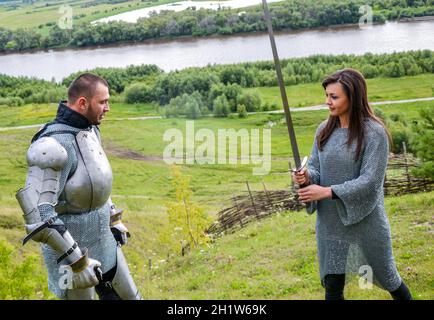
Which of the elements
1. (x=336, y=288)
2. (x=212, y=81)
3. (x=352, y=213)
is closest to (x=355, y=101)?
(x=352, y=213)

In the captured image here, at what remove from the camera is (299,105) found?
27.9 meters

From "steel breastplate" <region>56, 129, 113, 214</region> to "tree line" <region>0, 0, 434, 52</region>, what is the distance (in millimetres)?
30934

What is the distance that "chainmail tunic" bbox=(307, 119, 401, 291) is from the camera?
136 inches

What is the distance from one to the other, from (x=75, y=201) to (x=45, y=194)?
0.23 metres

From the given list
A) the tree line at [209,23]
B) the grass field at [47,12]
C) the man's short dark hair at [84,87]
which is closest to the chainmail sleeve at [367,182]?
the man's short dark hair at [84,87]

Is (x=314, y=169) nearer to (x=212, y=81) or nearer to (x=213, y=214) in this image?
(x=213, y=214)

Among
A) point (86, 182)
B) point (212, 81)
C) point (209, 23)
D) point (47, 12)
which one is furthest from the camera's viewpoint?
point (209, 23)

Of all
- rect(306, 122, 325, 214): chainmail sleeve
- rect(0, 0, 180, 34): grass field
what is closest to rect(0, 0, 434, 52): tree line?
rect(0, 0, 180, 34): grass field

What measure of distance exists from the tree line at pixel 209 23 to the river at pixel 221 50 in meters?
0.52

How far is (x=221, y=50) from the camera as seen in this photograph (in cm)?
3662

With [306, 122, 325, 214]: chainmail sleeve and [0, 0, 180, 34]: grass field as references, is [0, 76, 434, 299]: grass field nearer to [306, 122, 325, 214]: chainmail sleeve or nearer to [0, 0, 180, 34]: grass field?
[306, 122, 325, 214]: chainmail sleeve

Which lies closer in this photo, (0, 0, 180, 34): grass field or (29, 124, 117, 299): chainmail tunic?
(29, 124, 117, 299): chainmail tunic

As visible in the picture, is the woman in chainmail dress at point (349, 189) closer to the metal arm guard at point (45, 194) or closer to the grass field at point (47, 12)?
the metal arm guard at point (45, 194)

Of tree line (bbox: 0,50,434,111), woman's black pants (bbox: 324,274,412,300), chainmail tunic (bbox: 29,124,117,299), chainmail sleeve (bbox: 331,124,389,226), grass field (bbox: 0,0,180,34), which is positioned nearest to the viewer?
chainmail tunic (bbox: 29,124,117,299)
